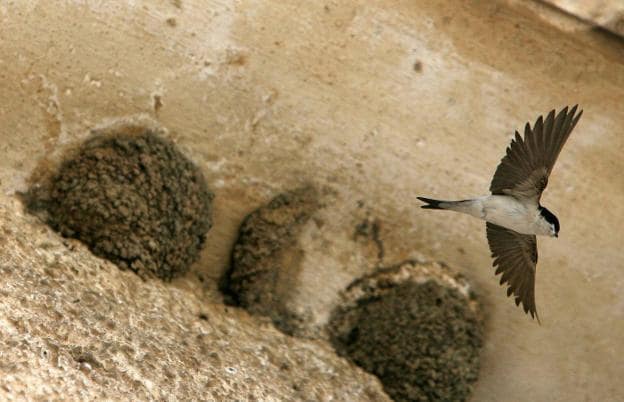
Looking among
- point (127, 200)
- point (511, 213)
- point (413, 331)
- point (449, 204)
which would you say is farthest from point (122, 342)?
point (413, 331)

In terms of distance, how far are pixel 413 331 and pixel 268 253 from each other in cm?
75

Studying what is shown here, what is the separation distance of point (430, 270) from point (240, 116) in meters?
1.15

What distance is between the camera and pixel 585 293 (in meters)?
4.66

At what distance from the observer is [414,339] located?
4500mm

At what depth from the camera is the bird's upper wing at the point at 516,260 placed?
3.81 meters

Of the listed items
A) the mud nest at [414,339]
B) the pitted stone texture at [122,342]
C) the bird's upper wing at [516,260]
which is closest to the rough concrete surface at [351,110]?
the pitted stone texture at [122,342]

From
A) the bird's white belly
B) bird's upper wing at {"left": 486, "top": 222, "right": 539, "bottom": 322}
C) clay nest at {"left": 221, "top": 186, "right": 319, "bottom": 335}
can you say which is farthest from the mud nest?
the bird's white belly

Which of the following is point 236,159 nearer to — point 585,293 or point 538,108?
point 538,108

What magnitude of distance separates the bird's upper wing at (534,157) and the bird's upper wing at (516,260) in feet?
0.97

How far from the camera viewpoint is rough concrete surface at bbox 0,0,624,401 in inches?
157

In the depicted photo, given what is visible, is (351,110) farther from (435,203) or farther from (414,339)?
(414,339)

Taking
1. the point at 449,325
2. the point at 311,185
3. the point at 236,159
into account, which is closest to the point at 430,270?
the point at 449,325

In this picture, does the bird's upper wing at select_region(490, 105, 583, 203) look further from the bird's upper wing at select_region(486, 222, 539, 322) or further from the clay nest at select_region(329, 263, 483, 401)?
the clay nest at select_region(329, 263, 483, 401)

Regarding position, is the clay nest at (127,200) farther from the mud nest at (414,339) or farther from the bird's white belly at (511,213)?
the bird's white belly at (511,213)
